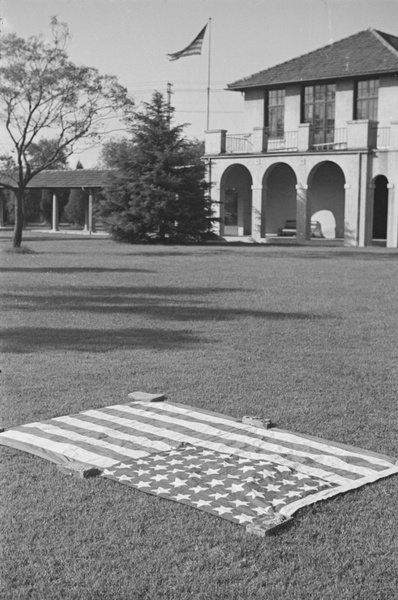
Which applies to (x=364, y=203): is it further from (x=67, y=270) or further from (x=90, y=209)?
(x=90, y=209)

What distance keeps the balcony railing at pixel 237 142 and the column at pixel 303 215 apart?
4795 mm

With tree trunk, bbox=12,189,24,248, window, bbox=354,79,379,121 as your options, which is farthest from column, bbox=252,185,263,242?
tree trunk, bbox=12,189,24,248

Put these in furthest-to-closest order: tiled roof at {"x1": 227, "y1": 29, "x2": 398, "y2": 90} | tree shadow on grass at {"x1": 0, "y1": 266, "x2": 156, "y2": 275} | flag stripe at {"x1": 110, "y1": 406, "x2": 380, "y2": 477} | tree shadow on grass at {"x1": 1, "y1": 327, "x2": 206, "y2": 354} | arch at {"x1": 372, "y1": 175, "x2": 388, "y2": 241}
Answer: arch at {"x1": 372, "y1": 175, "x2": 388, "y2": 241} < tiled roof at {"x1": 227, "y1": 29, "x2": 398, "y2": 90} < tree shadow on grass at {"x1": 0, "y1": 266, "x2": 156, "y2": 275} < tree shadow on grass at {"x1": 1, "y1": 327, "x2": 206, "y2": 354} < flag stripe at {"x1": 110, "y1": 406, "x2": 380, "y2": 477}

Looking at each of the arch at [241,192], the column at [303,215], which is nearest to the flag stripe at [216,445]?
the column at [303,215]

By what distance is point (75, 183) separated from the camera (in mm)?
51688

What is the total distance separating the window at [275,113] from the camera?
4272 cm

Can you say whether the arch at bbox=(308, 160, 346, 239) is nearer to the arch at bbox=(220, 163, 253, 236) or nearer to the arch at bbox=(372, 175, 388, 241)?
the arch at bbox=(372, 175, 388, 241)

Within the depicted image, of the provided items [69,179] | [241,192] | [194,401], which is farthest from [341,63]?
[194,401]

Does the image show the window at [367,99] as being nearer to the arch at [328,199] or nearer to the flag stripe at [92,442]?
the arch at [328,199]

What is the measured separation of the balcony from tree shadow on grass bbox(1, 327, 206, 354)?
2761 cm

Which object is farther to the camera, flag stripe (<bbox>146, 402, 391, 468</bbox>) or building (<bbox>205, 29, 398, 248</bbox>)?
building (<bbox>205, 29, 398, 248</bbox>)

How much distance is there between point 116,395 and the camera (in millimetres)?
8094

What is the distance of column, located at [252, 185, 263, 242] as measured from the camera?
4178cm

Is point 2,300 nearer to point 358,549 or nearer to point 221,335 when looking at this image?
point 221,335
